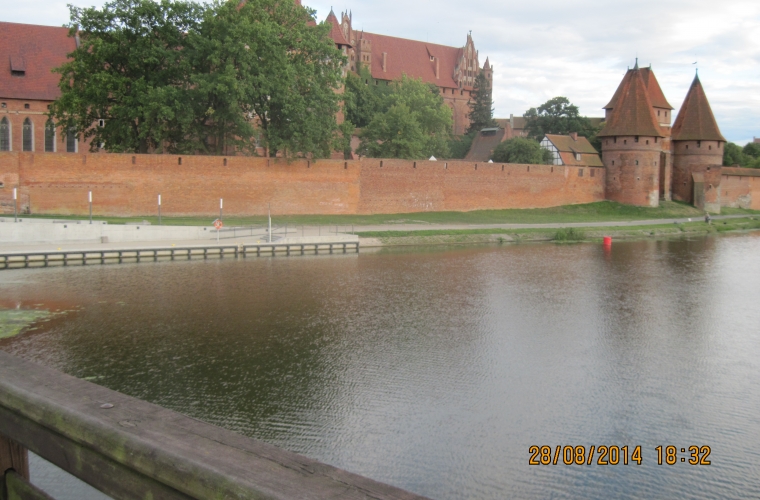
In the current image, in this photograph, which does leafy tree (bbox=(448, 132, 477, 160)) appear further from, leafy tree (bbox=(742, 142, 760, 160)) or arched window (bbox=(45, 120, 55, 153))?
leafy tree (bbox=(742, 142, 760, 160))

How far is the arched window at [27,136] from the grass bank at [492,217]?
9540 mm

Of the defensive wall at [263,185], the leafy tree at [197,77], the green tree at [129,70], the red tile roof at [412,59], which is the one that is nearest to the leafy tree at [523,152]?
the defensive wall at [263,185]

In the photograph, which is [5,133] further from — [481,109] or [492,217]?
[481,109]

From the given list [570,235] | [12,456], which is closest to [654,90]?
[570,235]

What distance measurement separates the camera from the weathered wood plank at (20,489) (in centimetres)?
179

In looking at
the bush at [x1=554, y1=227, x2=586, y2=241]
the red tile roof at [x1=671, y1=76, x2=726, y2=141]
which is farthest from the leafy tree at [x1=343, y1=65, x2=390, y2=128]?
the red tile roof at [x1=671, y1=76, x2=726, y2=141]

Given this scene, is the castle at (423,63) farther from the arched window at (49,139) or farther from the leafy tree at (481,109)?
the arched window at (49,139)

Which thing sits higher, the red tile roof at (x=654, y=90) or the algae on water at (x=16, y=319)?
the red tile roof at (x=654, y=90)

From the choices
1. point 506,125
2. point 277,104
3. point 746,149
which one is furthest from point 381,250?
point 746,149

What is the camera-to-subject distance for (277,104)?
87.8 feet

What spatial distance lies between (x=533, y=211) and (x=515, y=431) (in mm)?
28125

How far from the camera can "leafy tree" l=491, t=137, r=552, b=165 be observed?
125 feet

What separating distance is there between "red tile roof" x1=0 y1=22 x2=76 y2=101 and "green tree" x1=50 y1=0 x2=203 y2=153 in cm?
613

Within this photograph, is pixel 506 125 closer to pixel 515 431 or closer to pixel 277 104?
pixel 277 104
